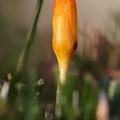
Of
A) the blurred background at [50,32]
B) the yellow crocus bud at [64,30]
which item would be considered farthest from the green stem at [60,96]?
the blurred background at [50,32]

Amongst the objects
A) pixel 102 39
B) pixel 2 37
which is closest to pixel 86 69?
pixel 102 39

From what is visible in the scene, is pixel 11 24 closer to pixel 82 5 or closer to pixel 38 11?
pixel 82 5

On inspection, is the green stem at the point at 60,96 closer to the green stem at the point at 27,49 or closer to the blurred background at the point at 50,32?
the green stem at the point at 27,49

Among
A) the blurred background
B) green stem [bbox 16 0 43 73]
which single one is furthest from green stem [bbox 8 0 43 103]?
the blurred background

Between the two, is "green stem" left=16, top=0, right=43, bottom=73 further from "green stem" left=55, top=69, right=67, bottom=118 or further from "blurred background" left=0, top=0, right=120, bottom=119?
"blurred background" left=0, top=0, right=120, bottom=119

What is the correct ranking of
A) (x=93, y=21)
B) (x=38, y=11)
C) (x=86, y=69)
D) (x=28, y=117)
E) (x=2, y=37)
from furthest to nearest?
(x=93, y=21), (x=2, y=37), (x=86, y=69), (x=38, y=11), (x=28, y=117)
